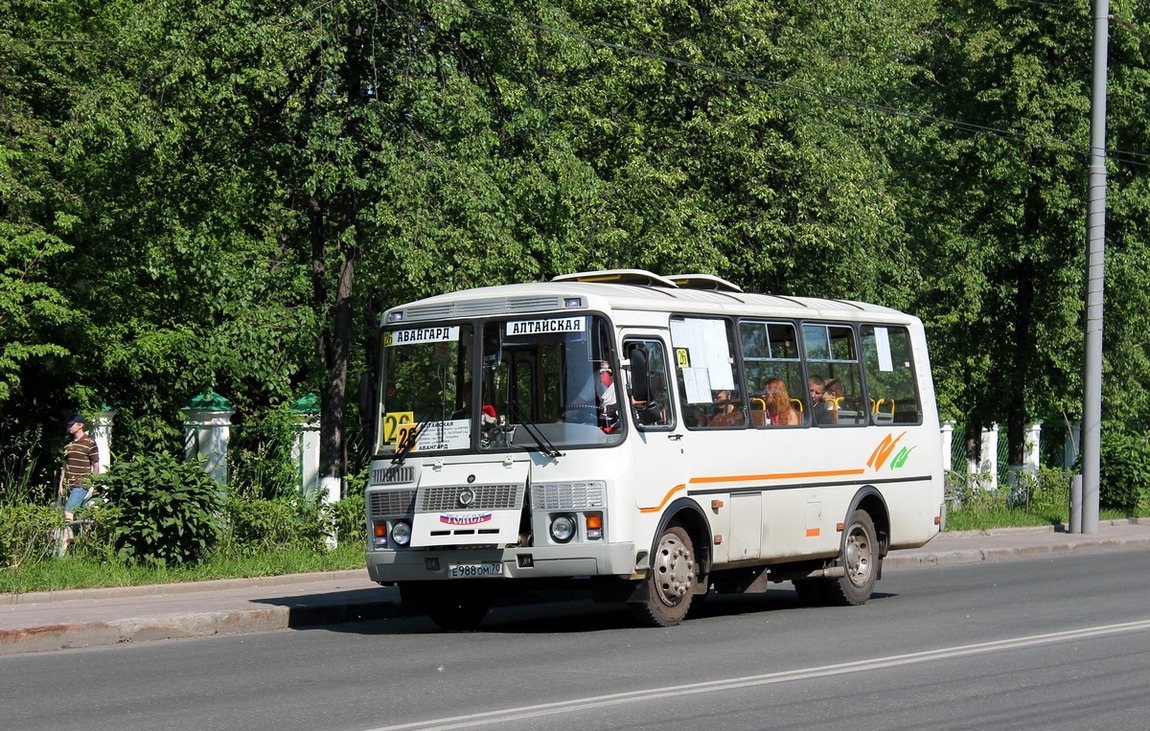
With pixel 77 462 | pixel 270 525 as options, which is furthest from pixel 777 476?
pixel 77 462

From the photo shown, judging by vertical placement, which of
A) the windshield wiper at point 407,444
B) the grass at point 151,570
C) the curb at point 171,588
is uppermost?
the windshield wiper at point 407,444

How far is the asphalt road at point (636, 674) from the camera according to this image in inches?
355

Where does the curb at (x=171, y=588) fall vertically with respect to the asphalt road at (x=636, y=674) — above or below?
below

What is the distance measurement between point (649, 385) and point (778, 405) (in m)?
2.53

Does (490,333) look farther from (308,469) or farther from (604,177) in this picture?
(604,177)

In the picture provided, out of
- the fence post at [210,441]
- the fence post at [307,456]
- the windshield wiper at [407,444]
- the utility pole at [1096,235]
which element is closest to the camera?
the windshield wiper at [407,444]

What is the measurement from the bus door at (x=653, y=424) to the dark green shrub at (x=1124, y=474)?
19.9 meters

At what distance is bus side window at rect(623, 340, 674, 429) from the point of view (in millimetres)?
13758

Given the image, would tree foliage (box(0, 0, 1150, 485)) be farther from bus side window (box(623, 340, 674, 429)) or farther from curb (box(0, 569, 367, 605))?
bus side window (box(623, 340, 674, 429))

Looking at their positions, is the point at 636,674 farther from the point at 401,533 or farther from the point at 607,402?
the point at 401,533

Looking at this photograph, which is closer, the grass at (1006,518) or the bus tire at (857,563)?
the bus tire at (857,563)

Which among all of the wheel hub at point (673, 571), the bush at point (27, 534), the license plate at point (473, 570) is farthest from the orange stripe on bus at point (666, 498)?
the bush at point (27, 534)

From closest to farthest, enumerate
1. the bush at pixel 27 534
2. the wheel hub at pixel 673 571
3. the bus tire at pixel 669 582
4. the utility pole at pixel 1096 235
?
Result: the bus tire at pixel 669 582 → the wheel hub at pixel 673 571 → the bush at pixel 27 534 → the utility pole at pixel 1096 235

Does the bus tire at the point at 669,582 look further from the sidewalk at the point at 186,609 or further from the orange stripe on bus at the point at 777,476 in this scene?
the sidewalk at the point at 186,609
